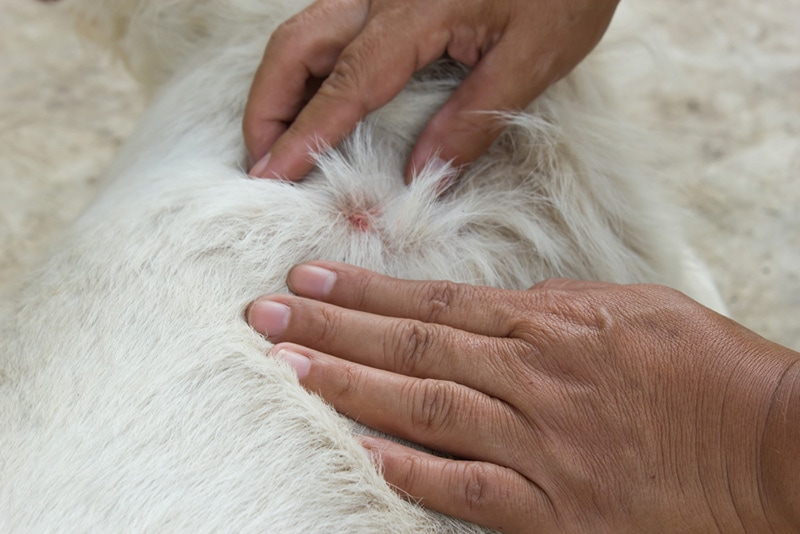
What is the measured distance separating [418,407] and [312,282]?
19cm

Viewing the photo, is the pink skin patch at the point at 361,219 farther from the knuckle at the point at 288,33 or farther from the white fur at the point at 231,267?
the knuckle at the point at 288,33

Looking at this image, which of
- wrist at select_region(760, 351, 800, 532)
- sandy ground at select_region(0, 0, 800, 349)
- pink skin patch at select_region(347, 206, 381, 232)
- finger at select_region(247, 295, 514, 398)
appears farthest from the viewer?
sandy ground at select_region(0, 0, 800, 349)

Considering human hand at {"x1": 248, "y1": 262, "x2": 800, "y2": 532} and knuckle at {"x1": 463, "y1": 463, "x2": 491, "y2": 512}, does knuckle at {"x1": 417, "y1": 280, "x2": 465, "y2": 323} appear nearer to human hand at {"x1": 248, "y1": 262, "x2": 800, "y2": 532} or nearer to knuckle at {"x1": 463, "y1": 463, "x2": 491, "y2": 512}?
human hand at {"x1": 248, "y1": 262, "x2": 800, "y2": 532}

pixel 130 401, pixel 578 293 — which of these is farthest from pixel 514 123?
pixel 130 401

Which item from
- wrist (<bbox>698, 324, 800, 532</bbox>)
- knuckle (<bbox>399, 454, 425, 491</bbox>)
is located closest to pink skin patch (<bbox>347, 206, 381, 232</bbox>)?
knuckle (<bbox>399, 454, 425, 491</bbox>)

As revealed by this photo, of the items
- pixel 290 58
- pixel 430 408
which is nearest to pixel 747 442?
pixel 430 408

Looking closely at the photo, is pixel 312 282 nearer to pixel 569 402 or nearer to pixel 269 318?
pixel 269 318

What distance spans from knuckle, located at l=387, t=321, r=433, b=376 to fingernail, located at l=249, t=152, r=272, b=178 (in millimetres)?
297

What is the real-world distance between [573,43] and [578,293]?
40 centimetres

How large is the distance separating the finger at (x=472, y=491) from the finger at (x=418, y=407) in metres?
0.03

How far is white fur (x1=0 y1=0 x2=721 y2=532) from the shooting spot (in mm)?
675

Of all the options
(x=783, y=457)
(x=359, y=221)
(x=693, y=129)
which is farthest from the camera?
(x=693, y=129)

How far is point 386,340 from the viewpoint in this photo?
0.80 meters

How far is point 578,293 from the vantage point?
0.79 metres
